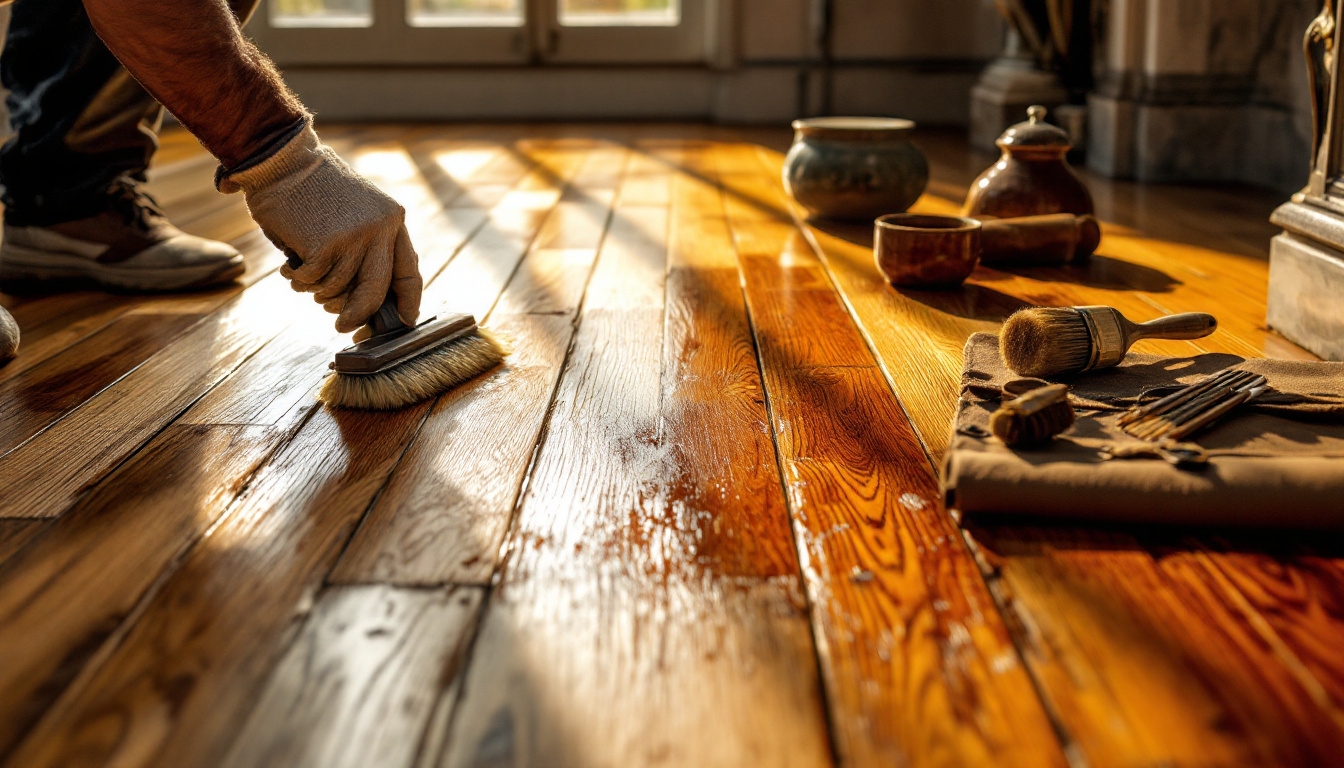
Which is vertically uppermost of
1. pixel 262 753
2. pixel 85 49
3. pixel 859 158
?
pixel 85 49

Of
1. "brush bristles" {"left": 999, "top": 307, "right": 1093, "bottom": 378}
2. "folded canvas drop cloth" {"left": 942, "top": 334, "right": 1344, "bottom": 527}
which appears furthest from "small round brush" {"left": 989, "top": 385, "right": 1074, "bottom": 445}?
"brush bristles" {"left": 999, "top": 307, "right": 1093, "bottom": 378}

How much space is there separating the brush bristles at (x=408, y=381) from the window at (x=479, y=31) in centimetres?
398

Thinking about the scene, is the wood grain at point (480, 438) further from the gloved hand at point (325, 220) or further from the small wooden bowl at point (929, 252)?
the small wooden bowl at point (929, 252)

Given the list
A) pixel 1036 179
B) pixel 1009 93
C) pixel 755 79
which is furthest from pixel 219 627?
pixel 755 79

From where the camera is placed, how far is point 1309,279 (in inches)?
61.6

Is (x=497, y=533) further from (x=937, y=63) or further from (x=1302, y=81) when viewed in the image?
(x=937, y=63)

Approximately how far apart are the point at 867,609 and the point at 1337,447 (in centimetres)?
51

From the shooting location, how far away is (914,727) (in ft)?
2.36

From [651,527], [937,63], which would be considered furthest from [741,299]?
[937,63]

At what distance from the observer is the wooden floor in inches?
28.4

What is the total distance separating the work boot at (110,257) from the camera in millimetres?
1958

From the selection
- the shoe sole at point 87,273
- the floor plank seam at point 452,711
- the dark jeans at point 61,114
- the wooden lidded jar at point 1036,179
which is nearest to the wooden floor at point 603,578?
the floor plank seam at point 452,711

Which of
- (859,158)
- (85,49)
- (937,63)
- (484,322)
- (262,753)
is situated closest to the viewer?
(262,753)

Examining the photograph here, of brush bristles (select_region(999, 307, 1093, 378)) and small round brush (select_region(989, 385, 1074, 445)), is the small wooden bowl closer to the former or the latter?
brush bristles (select_region(999, 307, 1093, 378))
